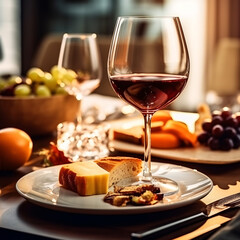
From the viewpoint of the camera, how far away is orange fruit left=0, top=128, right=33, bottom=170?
125 centimetres

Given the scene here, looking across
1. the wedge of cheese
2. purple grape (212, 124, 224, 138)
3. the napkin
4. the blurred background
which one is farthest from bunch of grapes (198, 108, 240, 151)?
the blurred background

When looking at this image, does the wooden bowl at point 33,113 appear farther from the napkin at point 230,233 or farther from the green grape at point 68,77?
the napkin at point 230,233

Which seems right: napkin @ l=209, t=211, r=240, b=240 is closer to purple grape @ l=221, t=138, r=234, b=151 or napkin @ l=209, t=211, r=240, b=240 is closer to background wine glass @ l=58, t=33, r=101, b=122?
purple grape @ l=221, t=138, r=234, b=151

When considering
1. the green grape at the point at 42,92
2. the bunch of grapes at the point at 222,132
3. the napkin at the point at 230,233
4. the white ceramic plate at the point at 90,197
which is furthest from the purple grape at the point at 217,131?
the napkin at the point at 230,233

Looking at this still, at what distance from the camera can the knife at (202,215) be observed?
815 millimetres

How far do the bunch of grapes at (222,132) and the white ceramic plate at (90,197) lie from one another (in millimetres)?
271

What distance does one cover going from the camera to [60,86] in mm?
1734

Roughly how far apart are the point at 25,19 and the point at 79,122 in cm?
426

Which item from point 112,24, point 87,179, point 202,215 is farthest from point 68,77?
point 112,24

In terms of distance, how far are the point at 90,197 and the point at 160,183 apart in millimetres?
146

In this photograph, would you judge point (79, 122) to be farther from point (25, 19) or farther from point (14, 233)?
point (25, 19)

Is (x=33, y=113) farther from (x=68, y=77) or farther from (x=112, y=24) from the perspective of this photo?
(x=112, y=24)

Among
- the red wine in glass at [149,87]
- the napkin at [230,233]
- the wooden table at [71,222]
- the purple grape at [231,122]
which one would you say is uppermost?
the red wine in glass at [149,87]

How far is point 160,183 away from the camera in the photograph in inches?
42.0
